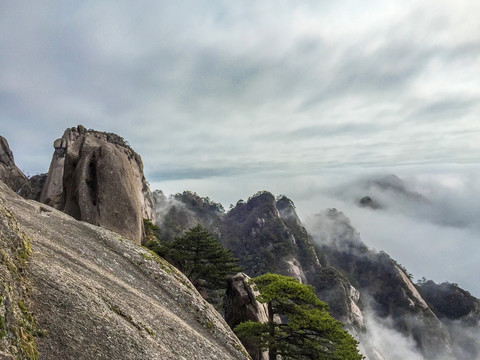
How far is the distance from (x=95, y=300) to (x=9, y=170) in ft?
287

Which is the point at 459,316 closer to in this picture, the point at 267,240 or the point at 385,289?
the point at 385,289

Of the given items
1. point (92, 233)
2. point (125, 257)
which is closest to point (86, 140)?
point (92, 233)

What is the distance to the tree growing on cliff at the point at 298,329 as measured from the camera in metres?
18.7

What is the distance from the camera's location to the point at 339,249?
159 m

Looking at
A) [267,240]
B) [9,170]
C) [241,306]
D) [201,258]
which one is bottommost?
[267,240]

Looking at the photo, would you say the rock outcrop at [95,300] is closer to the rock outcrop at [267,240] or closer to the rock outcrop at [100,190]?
the rock outcrop at [100,190]

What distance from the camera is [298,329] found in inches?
781

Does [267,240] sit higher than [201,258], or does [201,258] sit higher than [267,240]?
[201,258]

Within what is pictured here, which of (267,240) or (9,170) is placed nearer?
(9,170)

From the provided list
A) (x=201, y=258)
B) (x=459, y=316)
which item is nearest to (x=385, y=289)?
(x=459, y=316)

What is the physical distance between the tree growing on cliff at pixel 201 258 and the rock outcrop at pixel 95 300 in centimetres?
1581


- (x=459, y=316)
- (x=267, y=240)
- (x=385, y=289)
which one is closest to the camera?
(x=459, y=316)

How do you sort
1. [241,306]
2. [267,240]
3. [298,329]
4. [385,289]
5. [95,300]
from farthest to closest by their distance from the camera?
1. [385,289]
2. [267,240]
3. [241,306]
4. [298,329]
5. [95,300]

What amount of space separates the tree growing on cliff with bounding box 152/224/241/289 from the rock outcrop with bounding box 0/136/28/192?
6242 cm
